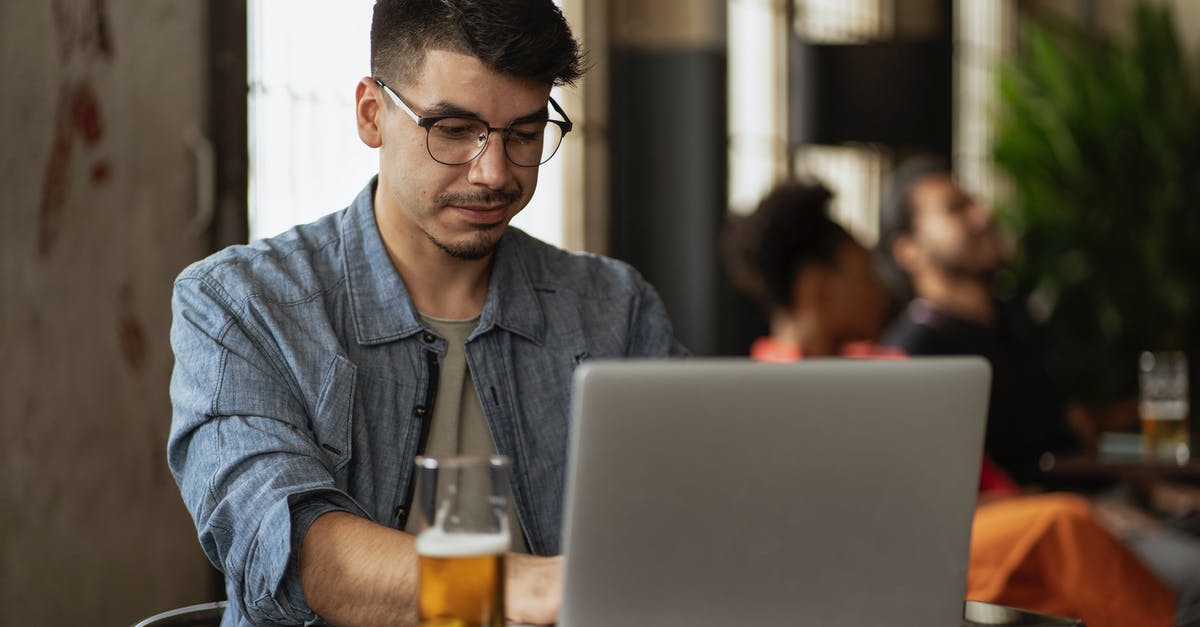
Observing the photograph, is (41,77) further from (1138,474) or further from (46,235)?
(1138,474)

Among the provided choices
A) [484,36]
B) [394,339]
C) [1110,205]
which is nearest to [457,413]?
[394,339]

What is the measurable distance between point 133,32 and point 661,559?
1718 mm

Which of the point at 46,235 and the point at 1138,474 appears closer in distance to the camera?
the point at 46,235

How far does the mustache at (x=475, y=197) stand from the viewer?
156 centimetres

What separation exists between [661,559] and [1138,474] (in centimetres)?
230

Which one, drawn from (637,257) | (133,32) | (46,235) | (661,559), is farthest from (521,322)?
(637,257)

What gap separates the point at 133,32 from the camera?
2.36 m

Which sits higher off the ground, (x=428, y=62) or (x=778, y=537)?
(x=428, y=62)

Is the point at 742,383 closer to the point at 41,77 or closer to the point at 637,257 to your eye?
the point at 41,77

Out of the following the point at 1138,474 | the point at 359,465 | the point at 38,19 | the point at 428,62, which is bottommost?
the point at 1138,474

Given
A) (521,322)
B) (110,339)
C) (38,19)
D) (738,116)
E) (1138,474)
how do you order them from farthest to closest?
(738,116) → (1138,474) → (110,339) → (38,19) → (521,322)

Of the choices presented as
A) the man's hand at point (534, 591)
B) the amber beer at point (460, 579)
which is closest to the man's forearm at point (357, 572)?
the man's hand at point (534, 591)

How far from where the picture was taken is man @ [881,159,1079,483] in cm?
346

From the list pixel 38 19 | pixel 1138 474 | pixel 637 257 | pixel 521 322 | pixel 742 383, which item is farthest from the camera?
pixel 637 257
